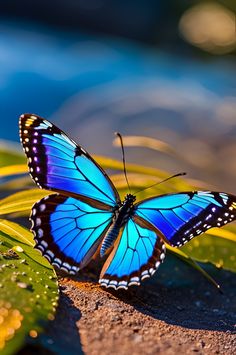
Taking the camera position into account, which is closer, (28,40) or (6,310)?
(6,310)

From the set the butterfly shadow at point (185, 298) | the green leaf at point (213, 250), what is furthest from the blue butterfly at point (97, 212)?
the green leaf at point (213, 250)

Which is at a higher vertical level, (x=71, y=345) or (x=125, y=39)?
(x=125, y=39)

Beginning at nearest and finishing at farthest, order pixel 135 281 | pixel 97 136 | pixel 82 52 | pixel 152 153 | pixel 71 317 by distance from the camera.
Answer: pixel 71 317 < pixel 135 281 < pixel 152 153 < pixel 97 136 < pixel 82 52

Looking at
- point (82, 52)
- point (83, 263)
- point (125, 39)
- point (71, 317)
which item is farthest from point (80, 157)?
point (125, 39)

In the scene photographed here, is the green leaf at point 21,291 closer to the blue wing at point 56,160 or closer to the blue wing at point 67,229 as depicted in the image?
the blue wing at point 67,229

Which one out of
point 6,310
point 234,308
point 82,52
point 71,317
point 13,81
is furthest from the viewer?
point 82,52

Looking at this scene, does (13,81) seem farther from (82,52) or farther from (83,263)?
(83,263)

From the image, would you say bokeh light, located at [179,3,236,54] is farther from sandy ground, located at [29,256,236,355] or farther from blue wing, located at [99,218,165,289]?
blue wing, located at [99,218,165,289]

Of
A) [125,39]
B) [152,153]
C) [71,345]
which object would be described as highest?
[125,39]
